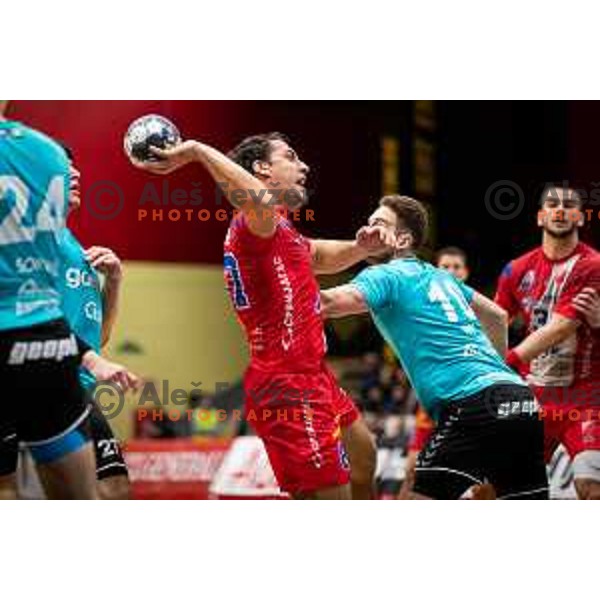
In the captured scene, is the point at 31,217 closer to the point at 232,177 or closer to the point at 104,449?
the point at 232,177

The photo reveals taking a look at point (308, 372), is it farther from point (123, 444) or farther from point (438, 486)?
point (123, 444)

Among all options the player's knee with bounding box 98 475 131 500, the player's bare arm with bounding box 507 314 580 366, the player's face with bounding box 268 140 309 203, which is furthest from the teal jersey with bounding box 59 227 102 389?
the player's bare arm with bounding box 507 314 580 366

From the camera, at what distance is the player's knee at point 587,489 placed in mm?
8609

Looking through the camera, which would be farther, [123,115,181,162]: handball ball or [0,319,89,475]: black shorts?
[123,115,181,162]: handball ball

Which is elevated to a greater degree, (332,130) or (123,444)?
(332,130)

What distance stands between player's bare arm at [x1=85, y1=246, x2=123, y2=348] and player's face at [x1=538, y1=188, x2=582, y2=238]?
9.41 feet

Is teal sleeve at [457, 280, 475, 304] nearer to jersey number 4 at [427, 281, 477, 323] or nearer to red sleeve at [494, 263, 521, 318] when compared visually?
jersey number 4 at [427, 281, 477, 323]

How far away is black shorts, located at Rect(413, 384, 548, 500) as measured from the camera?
7035mm

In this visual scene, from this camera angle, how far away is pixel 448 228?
373 inches

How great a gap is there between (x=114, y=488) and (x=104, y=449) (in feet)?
0.99

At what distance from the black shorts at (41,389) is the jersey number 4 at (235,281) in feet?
6.46

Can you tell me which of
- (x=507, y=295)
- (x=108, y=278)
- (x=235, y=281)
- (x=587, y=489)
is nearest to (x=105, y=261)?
(x=108, y=278)
